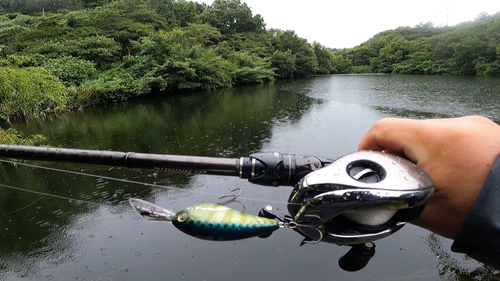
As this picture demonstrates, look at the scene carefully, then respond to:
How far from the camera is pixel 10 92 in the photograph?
279 inches

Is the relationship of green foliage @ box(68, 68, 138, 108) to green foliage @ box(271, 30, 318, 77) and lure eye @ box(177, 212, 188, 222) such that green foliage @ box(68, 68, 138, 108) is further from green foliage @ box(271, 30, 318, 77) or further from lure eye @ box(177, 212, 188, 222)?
green foliage @ box(271, 30, 318, 77)

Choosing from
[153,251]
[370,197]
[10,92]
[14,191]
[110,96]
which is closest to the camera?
[370,197]

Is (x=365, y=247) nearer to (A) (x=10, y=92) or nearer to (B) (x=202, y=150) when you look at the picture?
(B) (x=202, y=150)

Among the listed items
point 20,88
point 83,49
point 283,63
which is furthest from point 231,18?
point 20,88

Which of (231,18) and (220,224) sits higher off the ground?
(231,18)

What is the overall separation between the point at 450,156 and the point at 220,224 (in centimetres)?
68

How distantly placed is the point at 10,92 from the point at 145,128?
225 inches

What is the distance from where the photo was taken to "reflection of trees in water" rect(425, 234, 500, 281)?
11.9 ft

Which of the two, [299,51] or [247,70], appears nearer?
[247,70]

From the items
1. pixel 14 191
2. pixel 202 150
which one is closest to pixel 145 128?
pixel 202 150

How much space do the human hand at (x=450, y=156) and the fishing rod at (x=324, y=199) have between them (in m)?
0.06

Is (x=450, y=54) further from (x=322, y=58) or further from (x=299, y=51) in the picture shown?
(x=299, y=51)

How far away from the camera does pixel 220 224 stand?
2.72 ft

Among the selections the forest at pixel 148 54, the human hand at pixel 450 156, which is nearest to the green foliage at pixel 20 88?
the forest at pixel 148 54
